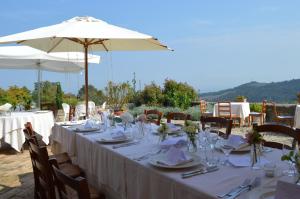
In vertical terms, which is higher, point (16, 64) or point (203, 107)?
point (16, 64)

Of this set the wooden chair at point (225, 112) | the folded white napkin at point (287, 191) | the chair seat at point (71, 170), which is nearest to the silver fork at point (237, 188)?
the folded white napkin at point (287, 191)

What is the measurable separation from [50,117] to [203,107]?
5.15 m

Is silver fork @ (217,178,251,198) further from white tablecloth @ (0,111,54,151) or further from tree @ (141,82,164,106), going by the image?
tree @ (141,82,164,106)

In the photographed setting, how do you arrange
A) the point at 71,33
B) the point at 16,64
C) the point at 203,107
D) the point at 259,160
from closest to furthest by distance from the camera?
the point at 259,160 → the point at 71,33 → the point at 16,64 → the point at 203,107

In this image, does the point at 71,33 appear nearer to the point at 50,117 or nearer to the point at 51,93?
the point at 50,117

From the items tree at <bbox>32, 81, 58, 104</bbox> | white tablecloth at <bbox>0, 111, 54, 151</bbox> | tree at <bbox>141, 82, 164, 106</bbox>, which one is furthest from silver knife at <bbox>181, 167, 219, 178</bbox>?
tree at <bbox>32, 81, 58, 104</bbox>

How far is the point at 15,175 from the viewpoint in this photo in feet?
17.6

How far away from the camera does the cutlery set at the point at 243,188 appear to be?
171 cm

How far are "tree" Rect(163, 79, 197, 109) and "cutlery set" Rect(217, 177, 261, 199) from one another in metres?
11.4

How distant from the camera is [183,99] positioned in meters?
13.4

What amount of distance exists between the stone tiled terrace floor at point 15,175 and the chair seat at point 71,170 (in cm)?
86

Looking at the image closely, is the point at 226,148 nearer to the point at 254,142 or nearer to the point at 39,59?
the point at 254,142

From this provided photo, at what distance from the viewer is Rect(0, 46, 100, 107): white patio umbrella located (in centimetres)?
858

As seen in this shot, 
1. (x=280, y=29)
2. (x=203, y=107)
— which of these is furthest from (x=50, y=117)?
(x=280, y=29)
